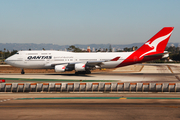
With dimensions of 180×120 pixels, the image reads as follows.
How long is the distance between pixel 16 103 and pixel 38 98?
102 inches

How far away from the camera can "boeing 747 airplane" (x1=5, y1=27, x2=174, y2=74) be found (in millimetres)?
42688

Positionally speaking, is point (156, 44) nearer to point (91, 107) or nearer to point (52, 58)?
point (52, 58)

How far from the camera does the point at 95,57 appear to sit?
44.2m

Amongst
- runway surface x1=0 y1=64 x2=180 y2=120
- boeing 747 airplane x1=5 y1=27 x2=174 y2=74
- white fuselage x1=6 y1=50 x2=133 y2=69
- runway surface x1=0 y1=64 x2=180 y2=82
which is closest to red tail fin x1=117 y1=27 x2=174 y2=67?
boeing 747 airplane x1=5 y1=27 x2=174 y2=74

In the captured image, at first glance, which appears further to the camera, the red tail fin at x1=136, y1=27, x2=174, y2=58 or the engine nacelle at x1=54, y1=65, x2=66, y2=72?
the red tail fin at x1=136, y1=27, x2=174, y2=58

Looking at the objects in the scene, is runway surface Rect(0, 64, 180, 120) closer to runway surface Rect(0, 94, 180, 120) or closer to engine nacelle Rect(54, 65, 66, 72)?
runway surface Rect(0, 94, 180, 120)

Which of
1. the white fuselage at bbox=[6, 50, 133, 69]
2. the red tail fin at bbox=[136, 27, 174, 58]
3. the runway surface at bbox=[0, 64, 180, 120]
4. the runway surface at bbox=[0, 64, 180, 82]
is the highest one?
the red tail fin at bbox=[136, 27, 174, 58]

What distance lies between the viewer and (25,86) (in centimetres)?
2467

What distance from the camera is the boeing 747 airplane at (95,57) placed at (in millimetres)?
42688

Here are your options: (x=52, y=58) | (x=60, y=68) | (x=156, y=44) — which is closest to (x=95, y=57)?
(x=60, y=68)

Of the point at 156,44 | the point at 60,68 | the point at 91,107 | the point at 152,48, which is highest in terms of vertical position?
the point at 156,44

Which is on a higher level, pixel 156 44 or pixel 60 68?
pixel 156 44

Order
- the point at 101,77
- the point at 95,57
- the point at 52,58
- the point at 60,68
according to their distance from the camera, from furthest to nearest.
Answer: the point at 52,58 < the point at 95,57 < the point at 60,68 < the point at 101,77

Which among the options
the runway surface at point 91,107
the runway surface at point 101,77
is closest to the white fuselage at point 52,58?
the runway surface at point 101,77
